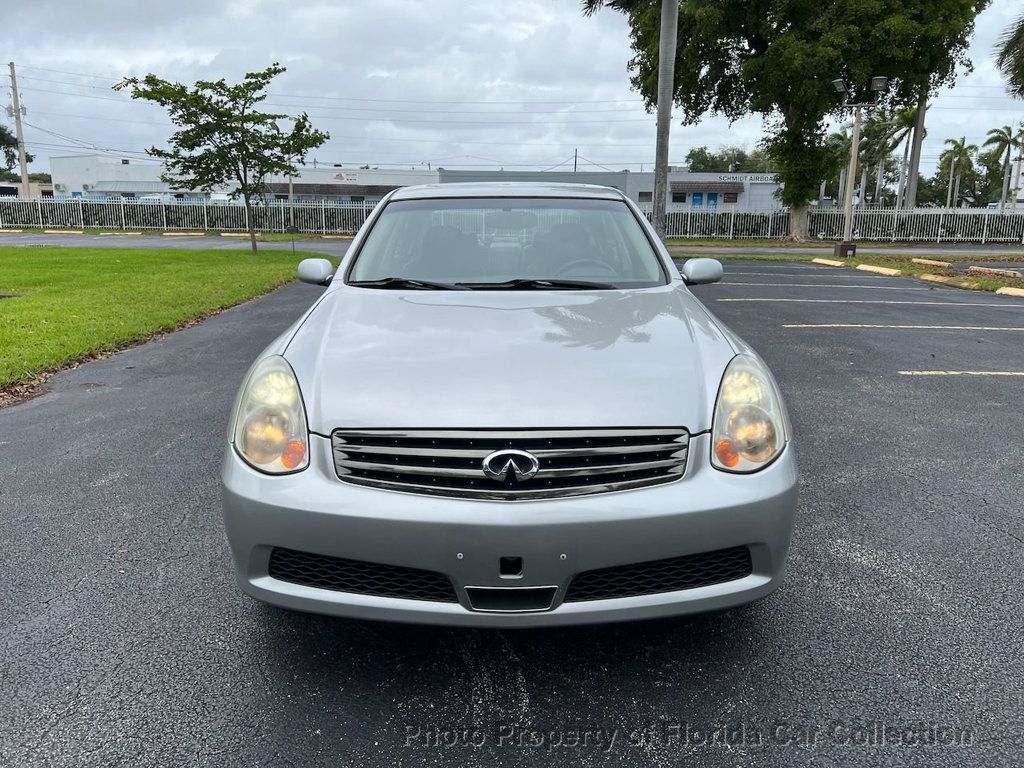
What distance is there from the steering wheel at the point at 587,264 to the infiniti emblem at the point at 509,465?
1589 millimetres

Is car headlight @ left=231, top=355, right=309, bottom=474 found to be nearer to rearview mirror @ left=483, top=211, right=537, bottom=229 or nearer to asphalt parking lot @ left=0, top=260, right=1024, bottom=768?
asphalt parking lot @ left=0, top=260, right=1024, bottom=768

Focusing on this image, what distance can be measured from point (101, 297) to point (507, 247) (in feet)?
29.3

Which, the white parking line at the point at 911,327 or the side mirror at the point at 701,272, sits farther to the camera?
the white parking line at the point at 911,327

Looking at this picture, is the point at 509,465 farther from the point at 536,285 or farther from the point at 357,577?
the point at 536,285

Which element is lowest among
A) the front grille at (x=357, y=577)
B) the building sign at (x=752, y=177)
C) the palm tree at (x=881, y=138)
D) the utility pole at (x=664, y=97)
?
the front grille at (x=357, y=577)

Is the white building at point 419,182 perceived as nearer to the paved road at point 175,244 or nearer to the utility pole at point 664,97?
the paved road at point 175,244

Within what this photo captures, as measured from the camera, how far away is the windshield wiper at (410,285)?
3236 millimetres

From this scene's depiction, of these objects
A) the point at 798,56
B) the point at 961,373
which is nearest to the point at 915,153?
the point at 798,56

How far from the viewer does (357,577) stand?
2119 mm

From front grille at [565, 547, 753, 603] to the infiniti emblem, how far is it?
0.33m

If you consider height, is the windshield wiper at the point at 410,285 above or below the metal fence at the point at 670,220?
below

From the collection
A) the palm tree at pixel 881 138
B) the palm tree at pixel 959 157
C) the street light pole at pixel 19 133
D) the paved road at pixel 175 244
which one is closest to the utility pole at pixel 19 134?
the street light pole at pixel 19 133

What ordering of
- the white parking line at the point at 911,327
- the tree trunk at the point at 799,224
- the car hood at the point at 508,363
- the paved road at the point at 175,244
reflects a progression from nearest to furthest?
1. the car hood at the point at 508,363
2. the white parking line at the point at 911,327
3. the paved road at the point at 175,244
4. the tree trunk at the point at 799,224

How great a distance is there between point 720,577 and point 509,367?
0.89 meters
